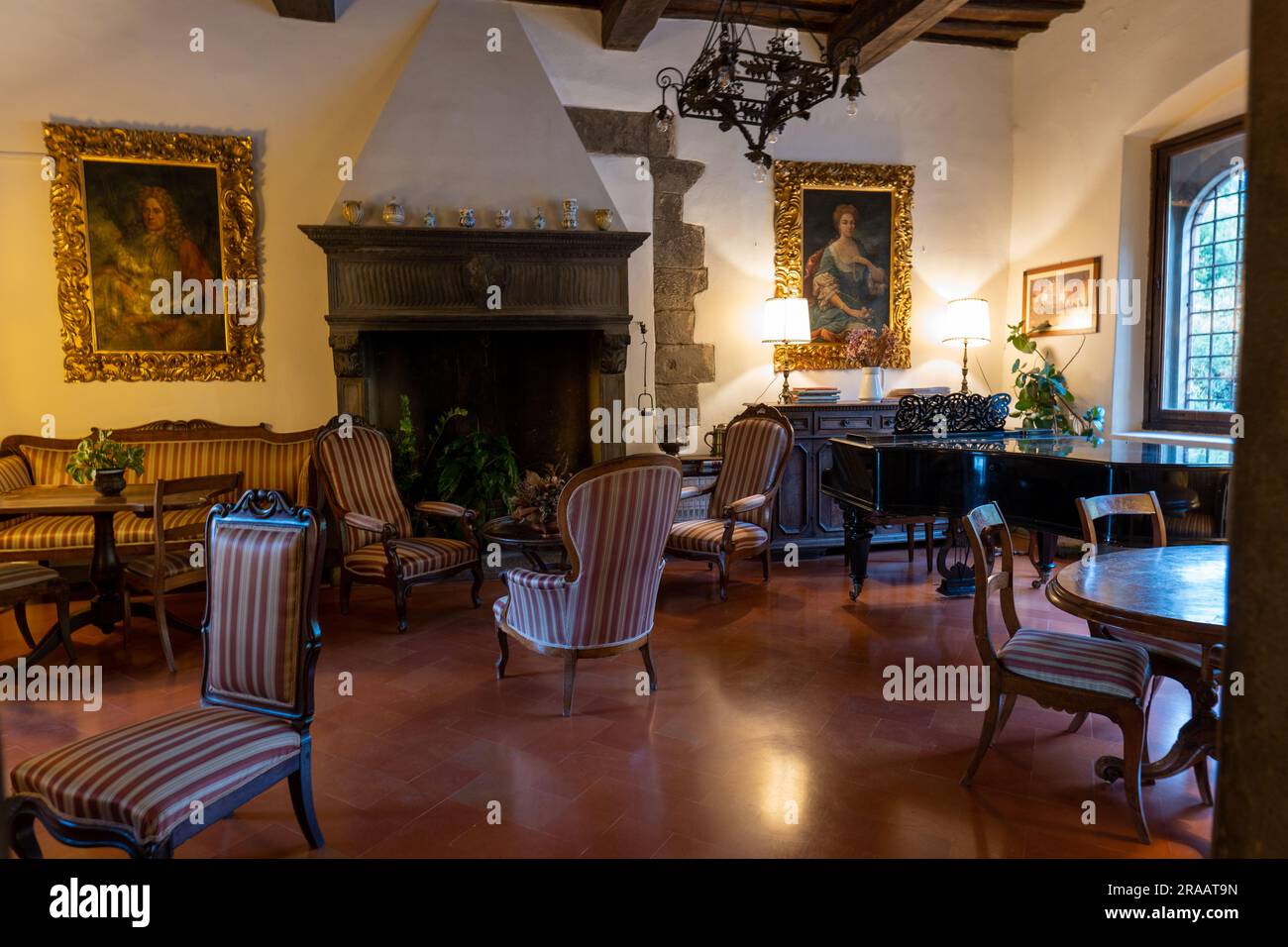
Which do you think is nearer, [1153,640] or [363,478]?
[1153,640]

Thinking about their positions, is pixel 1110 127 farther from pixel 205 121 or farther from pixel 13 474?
pixel 13 474

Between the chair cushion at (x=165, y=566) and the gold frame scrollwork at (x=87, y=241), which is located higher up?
the gold frame scrollwork at (x=87, y=241)

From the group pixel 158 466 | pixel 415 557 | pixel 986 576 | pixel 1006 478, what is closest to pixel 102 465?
pixel 158 466

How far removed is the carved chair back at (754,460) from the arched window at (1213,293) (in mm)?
2979

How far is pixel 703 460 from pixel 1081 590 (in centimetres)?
370

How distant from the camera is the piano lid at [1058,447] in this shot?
12.0 feet

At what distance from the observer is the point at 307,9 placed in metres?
5.36

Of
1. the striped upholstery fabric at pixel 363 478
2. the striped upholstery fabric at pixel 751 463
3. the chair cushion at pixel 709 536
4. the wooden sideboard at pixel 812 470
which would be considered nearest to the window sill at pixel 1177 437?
the wooden sideboard at pixel 812 470

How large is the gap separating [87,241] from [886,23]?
5569 mm

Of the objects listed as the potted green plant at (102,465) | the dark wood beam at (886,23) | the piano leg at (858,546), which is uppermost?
the dark wood beam at (886,23)

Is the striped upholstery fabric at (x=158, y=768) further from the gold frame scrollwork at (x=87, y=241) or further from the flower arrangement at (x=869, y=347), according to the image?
the flower arrangement at (x=869, y=347)

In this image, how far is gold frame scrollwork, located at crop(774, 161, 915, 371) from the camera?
6.46 m

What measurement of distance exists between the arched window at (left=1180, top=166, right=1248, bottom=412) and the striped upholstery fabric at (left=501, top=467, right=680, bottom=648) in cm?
443
